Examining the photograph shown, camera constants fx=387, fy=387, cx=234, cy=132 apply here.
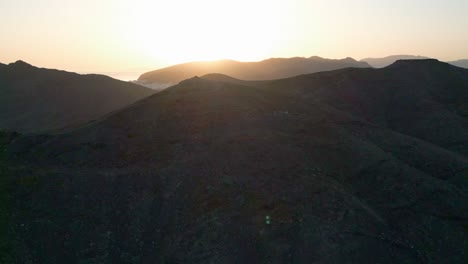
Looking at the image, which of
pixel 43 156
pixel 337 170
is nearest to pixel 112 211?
pixel 43 156

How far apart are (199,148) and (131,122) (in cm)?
609

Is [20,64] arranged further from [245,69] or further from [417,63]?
[417,63]

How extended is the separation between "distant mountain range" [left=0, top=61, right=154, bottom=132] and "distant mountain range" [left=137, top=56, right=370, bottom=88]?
42.5 metres

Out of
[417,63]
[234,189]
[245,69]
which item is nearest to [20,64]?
[245,69]

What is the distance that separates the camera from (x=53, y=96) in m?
55.2

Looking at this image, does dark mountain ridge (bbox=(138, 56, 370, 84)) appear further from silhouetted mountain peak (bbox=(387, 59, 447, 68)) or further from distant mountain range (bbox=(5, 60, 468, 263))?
distant mountain range (bbox=(5, 60, 468, 263))

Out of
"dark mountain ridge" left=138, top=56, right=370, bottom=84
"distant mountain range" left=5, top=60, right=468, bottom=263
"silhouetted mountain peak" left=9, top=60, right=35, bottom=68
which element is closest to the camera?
"distant mountain range" left=5, top=60, right=468, bottom=263

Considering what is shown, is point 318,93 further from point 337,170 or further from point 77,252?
point 77,252

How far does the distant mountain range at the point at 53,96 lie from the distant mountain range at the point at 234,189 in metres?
26.6

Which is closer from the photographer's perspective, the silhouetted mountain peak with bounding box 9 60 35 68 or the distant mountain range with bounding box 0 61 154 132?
the distant mountain range with bounding box 0 61 154 132

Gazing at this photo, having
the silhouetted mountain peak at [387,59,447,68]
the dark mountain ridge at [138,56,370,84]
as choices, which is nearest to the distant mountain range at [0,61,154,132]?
the silhouetted mountain peak at [387,59,447,68]

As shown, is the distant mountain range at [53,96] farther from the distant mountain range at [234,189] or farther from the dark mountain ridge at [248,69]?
the dark mountain ridge at [248,69]

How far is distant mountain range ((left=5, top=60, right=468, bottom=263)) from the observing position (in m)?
14.2

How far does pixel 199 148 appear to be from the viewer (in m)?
19.6
